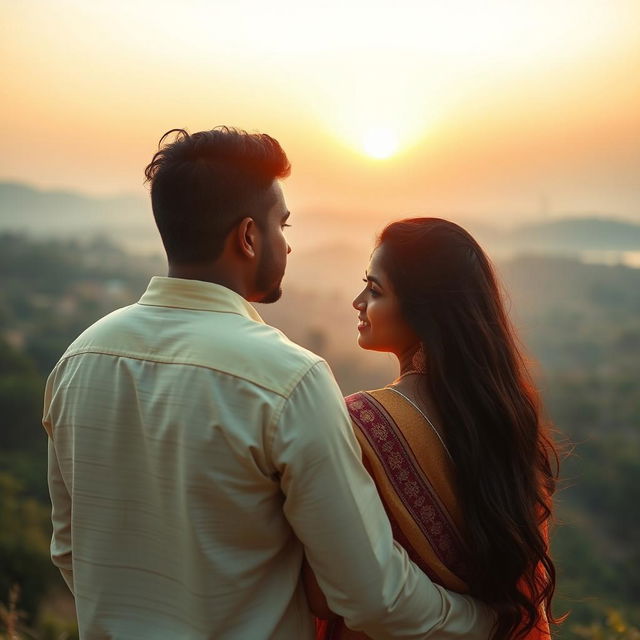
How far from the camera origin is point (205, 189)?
4.70 feet

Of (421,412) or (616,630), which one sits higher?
(421,412)

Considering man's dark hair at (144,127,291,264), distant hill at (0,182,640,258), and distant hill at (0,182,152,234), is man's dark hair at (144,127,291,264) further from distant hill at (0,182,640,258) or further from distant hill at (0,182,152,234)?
distant hill at (0,182,152,234)

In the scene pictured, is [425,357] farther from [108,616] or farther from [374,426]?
[108,616]

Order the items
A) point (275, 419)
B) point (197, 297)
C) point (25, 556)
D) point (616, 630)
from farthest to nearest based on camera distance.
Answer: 1. point (25, 556)
2. point (616, 630)
3. point (197, 297)
4. point (275, 419)

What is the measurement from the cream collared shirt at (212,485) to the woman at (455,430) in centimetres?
19

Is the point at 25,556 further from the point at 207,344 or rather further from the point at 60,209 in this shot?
the point at 60,209

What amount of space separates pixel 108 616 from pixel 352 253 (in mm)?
37008

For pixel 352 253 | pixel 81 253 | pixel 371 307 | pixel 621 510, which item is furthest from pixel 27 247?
pixel 371 307

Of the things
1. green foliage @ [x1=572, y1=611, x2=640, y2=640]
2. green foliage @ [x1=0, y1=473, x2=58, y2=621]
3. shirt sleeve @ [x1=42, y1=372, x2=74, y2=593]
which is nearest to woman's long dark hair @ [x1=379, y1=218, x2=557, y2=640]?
shirt sleeve @ [x1=42, y1=372, x2=74, y2=593]

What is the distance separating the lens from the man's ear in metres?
1.45

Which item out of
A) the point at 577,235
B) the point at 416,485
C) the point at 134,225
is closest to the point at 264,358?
the point at 416,485

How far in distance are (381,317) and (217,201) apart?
566 millimetres

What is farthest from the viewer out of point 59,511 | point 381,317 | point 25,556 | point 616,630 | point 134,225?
point 134,225

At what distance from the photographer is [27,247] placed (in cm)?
6112
